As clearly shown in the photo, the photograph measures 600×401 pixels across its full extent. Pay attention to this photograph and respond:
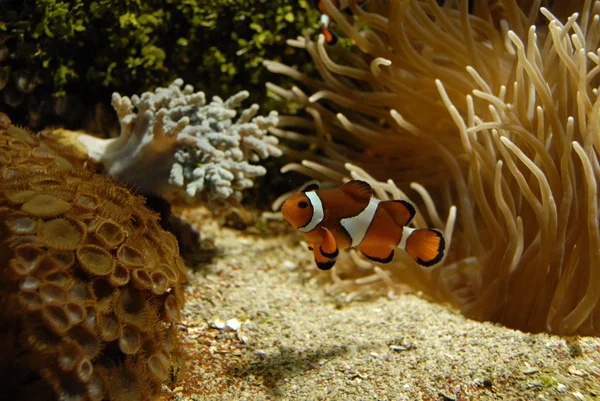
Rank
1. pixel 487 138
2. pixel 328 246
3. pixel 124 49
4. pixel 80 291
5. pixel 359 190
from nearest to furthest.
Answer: pixel 80 291 → pixel 328 246 → pixel 359 190 → pixel 487 138 → pixel 124 49

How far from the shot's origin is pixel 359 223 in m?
1.84

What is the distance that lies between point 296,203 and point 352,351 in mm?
797

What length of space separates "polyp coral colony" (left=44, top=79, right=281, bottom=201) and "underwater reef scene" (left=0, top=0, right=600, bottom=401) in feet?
0.04

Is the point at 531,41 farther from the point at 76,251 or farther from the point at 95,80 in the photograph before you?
the point at 95,80

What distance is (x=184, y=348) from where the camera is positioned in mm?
2152

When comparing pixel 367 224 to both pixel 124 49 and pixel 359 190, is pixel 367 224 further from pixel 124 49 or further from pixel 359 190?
pixel 124 49

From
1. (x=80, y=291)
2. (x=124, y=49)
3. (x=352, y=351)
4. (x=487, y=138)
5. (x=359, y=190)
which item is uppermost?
(x=487, y=138)

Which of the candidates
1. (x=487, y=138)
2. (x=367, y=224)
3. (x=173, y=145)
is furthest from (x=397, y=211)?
(x=173, y=145)

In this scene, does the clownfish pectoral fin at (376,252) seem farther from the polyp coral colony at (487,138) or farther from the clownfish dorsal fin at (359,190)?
the polyp coral colony at (487,138)

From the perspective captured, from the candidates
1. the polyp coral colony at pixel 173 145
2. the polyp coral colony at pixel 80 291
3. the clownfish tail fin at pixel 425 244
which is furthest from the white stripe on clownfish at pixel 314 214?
the polyp coral colony at pixel 173 145

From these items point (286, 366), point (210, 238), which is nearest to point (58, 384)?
point (286, 366)

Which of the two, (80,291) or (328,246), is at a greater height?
(328,246)

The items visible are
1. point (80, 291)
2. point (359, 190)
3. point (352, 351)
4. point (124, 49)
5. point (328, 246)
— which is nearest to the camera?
point (80, 291)

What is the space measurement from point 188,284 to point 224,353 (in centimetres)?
62
